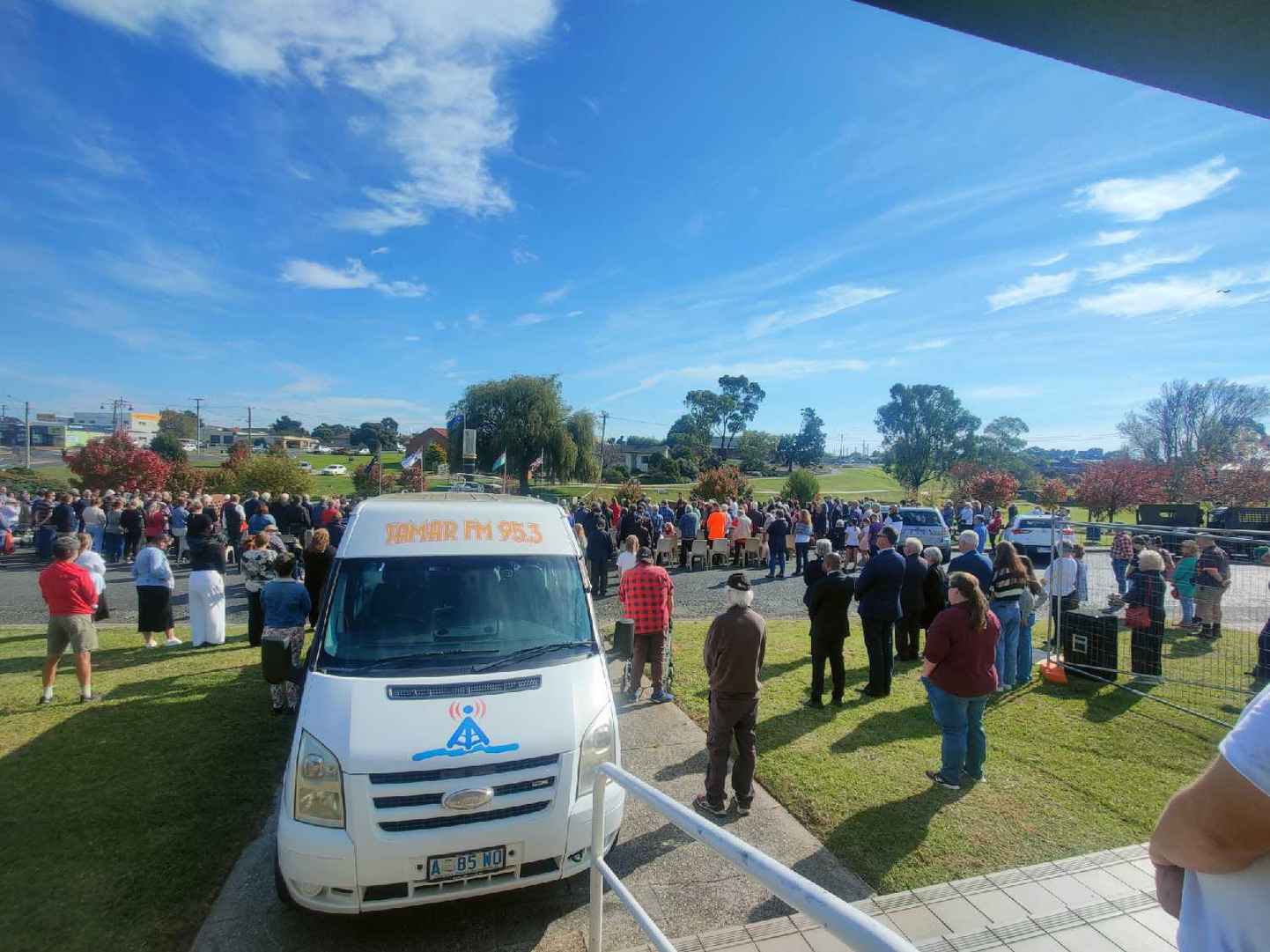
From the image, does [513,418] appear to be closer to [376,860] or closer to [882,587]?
[882,587]

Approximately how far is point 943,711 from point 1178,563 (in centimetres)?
800

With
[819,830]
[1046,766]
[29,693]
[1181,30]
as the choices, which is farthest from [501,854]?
[29,693]

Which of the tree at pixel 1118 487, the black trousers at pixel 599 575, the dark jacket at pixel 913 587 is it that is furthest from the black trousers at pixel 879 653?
the tree at pixel 1118 487

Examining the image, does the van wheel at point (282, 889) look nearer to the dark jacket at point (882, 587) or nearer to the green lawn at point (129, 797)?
the green lawn at point (129, 797)

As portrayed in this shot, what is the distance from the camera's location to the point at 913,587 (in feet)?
28.5

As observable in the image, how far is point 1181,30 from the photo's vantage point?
2336mm

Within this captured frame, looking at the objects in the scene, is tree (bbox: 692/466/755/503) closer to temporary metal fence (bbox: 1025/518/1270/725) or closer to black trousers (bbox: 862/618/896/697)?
temporary metal fence (bbox: 1025/518/1270/725)

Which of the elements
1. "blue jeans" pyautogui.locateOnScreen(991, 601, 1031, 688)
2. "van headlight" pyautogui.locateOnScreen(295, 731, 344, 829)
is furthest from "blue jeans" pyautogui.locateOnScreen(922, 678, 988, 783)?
"van headlight" pyautogui.locateOnScreen(295, 731, 344, 829)

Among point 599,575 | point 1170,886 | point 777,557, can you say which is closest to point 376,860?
point 1170,886

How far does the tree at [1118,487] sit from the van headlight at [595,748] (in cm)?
4674

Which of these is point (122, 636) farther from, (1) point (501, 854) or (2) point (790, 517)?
(2) point (790, 517)

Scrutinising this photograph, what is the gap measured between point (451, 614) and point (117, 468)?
30.9 meters

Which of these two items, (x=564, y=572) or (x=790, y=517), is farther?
(x=790, y=517)

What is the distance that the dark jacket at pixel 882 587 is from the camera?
24.3 ft
